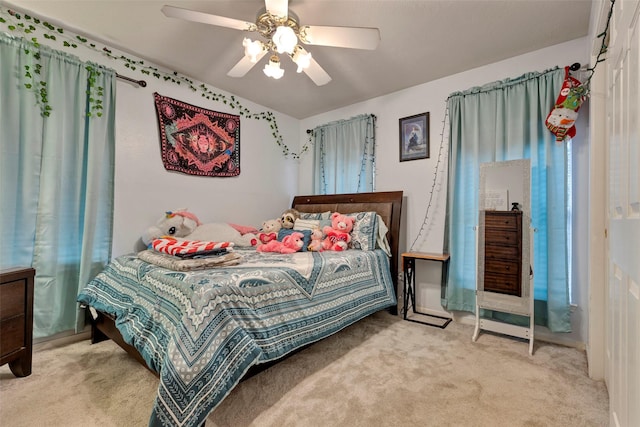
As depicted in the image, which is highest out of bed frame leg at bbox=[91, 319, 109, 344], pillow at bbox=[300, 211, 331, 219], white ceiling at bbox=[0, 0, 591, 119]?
white ceiling at bbox=[0, 0, 591, 119]

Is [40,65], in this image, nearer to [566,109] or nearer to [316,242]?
[316,242]

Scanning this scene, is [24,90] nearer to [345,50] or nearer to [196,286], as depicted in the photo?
[196,286]

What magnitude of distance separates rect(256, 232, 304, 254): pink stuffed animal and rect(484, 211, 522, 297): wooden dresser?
65.3 inches

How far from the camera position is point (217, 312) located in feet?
4.68

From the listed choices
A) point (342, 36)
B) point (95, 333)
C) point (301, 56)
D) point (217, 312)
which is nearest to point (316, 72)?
point (301, 56)

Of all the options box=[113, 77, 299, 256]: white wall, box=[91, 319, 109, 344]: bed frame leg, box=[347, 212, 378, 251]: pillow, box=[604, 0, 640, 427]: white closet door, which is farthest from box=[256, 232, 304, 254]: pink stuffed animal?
box=[604, 0, 640, 427]: white closet door

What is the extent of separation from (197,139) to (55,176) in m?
1.26

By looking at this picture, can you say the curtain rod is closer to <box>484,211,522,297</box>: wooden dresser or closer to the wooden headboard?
the wooden headboard

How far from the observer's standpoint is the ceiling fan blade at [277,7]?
166cm

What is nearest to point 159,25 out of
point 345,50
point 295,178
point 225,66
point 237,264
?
point 225,66

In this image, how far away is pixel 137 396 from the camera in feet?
5.28

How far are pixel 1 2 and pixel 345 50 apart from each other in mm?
2502

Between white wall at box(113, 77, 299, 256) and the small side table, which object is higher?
white wall at box(113, 77, 299, 256)

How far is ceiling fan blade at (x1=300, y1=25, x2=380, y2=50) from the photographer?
1.76m
